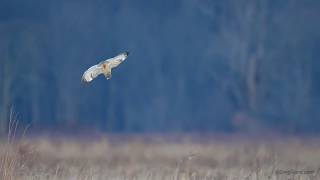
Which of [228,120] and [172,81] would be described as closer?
[228,120]

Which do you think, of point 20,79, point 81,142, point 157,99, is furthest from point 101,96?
point 81,142

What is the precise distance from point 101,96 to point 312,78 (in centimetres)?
1129

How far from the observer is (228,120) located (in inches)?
1642

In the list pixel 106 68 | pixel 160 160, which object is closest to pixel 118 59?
pixel 106 68

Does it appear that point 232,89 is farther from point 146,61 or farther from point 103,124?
point 146,61

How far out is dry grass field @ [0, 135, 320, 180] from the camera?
11.4m

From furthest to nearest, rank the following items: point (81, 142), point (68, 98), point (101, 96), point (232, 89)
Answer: point (101, 96) → point (68, 98) → point (232, 89) → point (81, 142)

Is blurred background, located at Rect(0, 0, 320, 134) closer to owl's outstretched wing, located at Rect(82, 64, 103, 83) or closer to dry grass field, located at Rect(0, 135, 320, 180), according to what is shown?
dry grass field, located at Rect(0, 135, 320, 180)

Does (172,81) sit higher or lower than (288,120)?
higher

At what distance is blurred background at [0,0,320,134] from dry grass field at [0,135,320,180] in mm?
10524

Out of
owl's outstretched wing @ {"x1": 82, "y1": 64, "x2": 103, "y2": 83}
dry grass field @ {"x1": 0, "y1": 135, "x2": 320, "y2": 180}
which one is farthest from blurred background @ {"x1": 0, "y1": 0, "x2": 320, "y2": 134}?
owl's outstretched wing @ {"x1": 82, "y1": 64, "x2": 103, "y2": 83}

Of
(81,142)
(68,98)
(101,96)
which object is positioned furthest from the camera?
(101,96)

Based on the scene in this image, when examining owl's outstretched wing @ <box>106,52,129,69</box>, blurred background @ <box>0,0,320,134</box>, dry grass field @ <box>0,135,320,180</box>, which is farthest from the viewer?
blurred background @ <box>0,0,320,134</box>

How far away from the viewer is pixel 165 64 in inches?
1927
